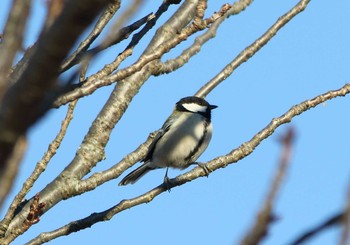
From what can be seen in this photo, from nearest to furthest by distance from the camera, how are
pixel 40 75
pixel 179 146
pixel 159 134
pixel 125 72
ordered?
pixel 40 75
pixel 125 72
pixel 179 146
pixel 159 134

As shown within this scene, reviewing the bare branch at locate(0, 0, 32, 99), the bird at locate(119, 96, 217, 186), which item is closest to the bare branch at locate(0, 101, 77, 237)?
the bare branch at locate(0, 0, 32, 99)

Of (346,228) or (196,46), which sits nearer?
(346,228)

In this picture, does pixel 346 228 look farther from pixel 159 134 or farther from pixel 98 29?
pixel 159 134

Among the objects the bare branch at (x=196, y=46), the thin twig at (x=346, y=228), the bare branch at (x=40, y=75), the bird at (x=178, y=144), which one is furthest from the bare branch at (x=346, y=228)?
the bird at (x=178, y=144)

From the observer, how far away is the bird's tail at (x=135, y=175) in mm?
6742

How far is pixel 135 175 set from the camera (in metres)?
6.77

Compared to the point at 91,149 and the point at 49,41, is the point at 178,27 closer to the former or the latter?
the point at 91,149

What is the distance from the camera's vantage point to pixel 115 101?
12.0ft

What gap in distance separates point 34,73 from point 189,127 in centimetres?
616

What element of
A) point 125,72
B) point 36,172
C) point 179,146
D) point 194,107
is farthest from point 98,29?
point 194,107

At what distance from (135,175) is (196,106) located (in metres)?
1.04

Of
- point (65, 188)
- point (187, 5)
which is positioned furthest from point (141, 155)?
point (187, 5)

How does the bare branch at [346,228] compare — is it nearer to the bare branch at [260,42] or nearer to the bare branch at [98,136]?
the bare branch at [98,136]

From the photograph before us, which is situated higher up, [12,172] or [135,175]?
[135,175]
